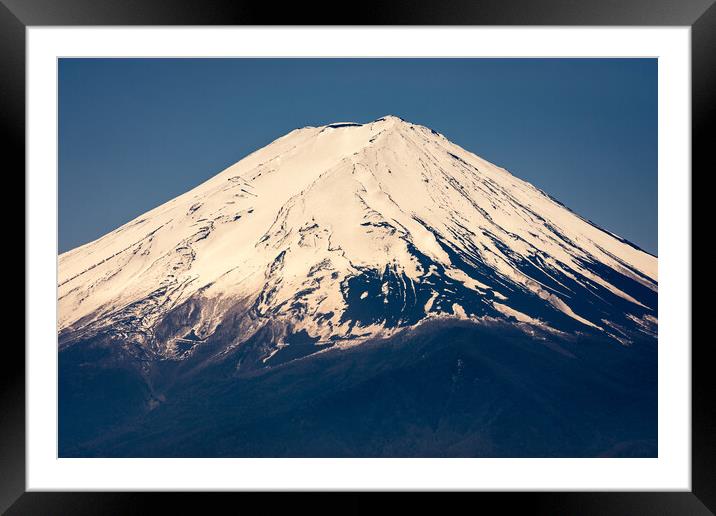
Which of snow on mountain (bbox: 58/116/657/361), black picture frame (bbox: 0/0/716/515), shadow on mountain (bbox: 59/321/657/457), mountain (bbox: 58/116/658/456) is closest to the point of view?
black picture frame (bbox: 0/0/716/515)

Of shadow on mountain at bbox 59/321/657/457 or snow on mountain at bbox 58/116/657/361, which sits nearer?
shadow on mountain at bbox 59/321/657/457

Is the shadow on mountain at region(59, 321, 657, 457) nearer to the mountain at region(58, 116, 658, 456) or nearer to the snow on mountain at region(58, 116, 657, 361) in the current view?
the mountain at region(58, 116, 658, 456)

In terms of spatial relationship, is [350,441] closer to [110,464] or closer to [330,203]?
[330,203]
